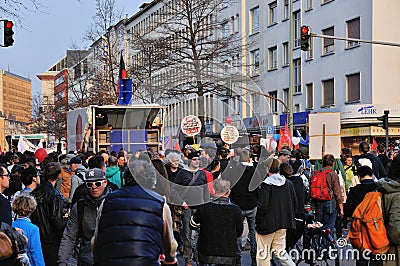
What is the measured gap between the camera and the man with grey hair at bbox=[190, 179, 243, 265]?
7957 mm

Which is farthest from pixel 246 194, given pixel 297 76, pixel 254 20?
pixel 254 20

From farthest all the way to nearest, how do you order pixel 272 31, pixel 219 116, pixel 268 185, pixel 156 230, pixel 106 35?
pixel 272 31 → pixel 106 35 → pixel 219 116 → pixel 268 185 → pixel 156 230

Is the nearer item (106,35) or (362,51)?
(362,51)

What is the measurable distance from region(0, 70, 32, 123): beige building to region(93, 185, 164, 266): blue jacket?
174532mm

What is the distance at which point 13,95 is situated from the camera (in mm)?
186500

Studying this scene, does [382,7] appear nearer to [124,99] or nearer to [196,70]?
[124,99]

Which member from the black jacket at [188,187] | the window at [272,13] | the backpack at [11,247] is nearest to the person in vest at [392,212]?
the backpack at [11,247]

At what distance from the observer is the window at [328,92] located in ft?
132

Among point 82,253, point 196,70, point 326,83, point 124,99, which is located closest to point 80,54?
Result: point 326,83

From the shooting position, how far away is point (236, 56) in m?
32.0

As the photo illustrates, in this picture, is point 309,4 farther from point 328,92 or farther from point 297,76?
point 328,92

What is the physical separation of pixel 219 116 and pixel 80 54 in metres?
38.8

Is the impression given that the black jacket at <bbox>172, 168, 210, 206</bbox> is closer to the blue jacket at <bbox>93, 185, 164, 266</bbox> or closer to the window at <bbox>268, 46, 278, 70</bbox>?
the blue jacket at <bbox>93, 185, 164, 266</bbox>

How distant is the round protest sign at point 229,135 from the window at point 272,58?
97.6 ft
